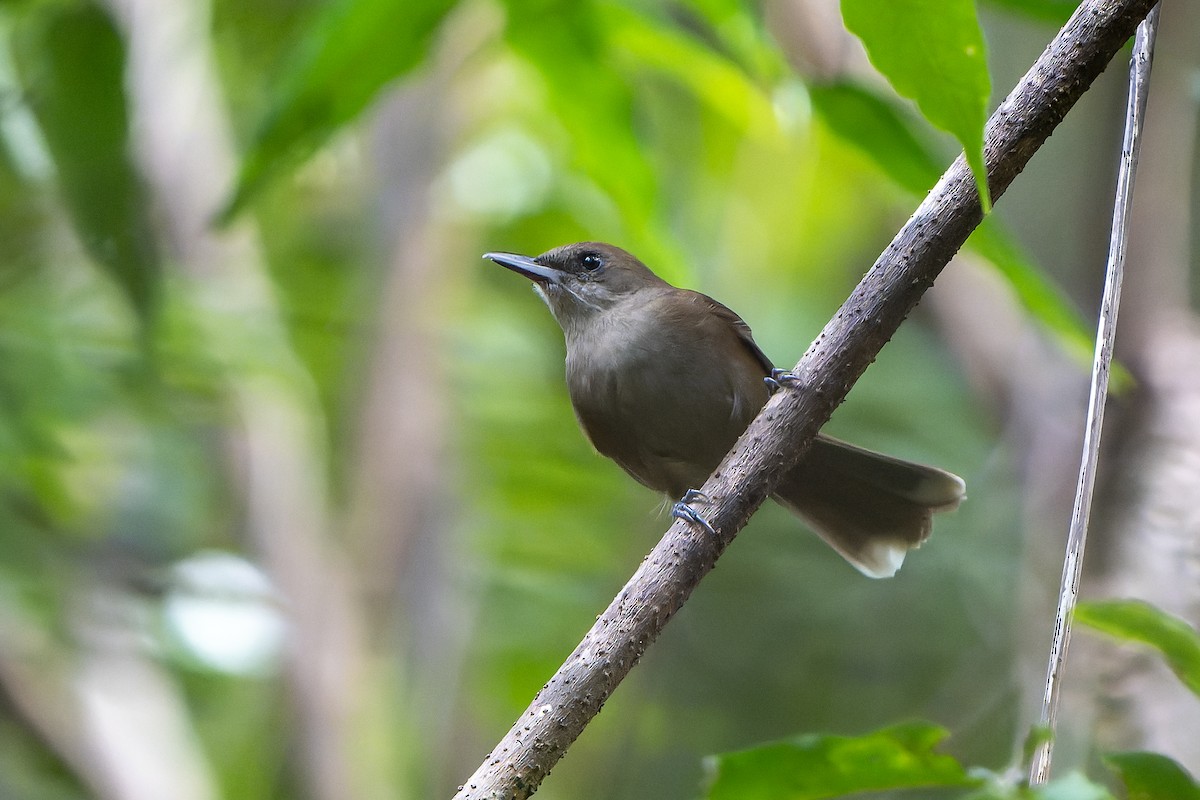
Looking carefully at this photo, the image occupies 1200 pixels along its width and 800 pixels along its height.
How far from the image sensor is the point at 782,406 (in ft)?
6.86

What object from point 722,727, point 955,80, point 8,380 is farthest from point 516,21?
point 722,727

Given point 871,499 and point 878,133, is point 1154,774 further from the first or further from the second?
point 871,499

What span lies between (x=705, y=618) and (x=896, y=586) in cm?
101

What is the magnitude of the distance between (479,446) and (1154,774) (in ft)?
17.8

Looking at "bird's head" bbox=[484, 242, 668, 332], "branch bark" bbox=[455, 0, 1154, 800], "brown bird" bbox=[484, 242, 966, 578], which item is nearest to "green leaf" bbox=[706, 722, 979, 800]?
"branch bark" bbox=[455, 0, 1154, 800]

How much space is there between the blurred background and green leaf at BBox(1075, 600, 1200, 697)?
176cm

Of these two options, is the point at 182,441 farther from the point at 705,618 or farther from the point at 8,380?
the point at 705,618

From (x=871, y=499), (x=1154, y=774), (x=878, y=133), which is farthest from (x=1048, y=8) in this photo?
(x=871, y=499)

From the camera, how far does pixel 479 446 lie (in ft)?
21.8

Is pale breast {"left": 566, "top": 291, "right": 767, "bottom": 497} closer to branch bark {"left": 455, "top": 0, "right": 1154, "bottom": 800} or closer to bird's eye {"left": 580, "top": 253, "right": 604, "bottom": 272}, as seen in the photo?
bird's eye {"left": 580, "top": 253, "right": 604, "bottom": 272}

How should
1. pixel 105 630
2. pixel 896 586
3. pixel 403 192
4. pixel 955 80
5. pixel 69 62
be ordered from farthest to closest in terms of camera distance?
pixel 896 586 < pixel 403 192 < pixel 105 630 < pixel 69 62 < pixel 955 80

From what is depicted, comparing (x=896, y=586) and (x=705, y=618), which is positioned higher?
(x=896, y=586)

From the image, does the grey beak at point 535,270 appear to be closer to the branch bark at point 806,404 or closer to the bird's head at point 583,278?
the bird's head at point 583,278

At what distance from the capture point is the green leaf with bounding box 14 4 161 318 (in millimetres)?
2482
